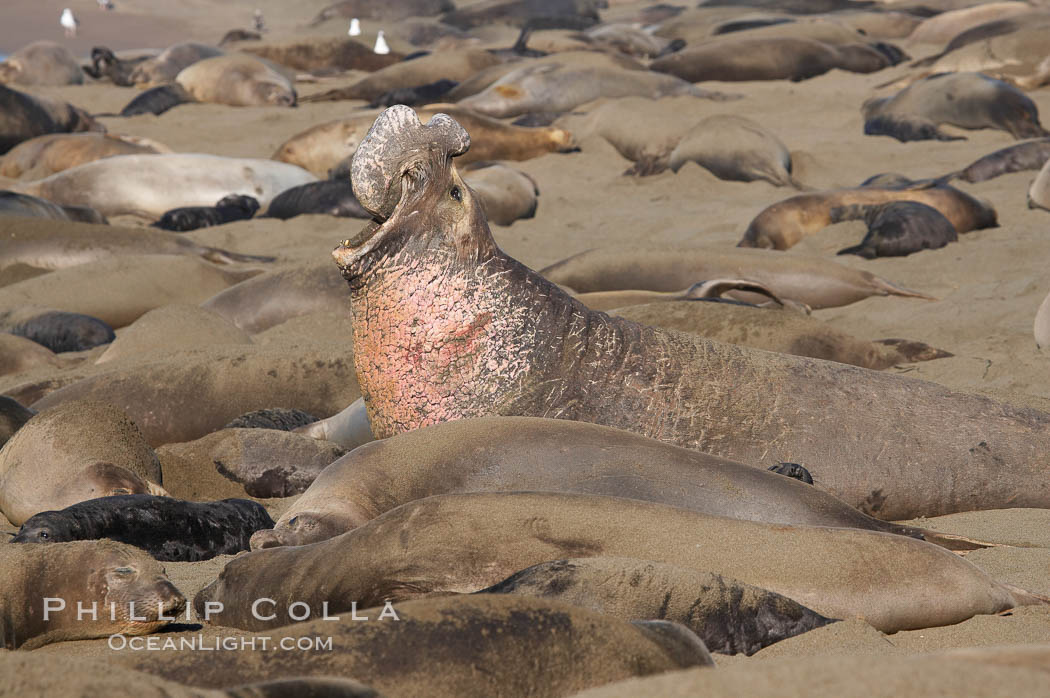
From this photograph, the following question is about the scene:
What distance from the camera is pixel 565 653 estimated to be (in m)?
1.88

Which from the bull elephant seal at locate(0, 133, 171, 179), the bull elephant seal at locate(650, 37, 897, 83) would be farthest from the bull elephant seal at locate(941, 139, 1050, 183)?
the bull elephant seal at locate(0, 133, 171, 179)

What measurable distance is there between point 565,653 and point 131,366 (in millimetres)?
3830

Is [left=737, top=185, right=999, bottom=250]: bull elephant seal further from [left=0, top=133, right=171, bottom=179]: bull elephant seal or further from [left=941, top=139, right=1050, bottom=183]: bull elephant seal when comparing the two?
[left=0, top=133, right=171, bottom=179]: bull elephant seal

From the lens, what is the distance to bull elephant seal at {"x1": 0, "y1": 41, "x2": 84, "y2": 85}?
16875 mm

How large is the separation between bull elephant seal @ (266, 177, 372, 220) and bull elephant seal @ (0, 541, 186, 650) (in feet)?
21.5

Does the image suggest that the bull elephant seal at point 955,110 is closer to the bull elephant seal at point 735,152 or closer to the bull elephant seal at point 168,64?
the bull elephant seal at point 735,152

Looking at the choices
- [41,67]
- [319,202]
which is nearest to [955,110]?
[319,202]

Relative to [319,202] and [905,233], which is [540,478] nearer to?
[905,233]

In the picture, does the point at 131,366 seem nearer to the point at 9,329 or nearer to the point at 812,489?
the point at 9,329

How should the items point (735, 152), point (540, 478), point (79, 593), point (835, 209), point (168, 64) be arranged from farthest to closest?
point (168, 64)
point (735, 152)
point (835, 209)
point (540, 478)
point (79, 593)

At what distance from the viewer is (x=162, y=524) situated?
3.37m

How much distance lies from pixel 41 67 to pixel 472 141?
28.3 ft

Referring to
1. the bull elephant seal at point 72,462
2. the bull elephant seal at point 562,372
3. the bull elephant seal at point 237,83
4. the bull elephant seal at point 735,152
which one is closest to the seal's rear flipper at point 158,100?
the bull elephant seal at point 237,83

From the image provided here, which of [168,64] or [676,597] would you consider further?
[168,64]
